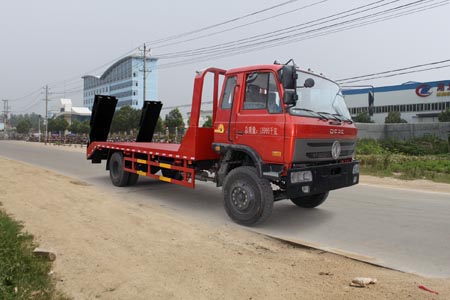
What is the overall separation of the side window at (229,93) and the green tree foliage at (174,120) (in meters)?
48.2

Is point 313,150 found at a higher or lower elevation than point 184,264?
higher

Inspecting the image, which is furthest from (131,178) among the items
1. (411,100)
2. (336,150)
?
(411,100)

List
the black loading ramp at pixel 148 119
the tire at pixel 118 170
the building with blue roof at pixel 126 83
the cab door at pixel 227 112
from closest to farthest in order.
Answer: the cab door at pixel 227 112
the tire at pixel 118 170
the black loading ramp at pixel 148 119
the building with blue roof at pixel 126 83

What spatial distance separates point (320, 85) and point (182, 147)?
9.78 feet

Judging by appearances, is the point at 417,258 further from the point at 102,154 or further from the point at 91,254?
the point at 102,154

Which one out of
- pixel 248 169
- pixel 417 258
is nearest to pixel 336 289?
pixel 417 258

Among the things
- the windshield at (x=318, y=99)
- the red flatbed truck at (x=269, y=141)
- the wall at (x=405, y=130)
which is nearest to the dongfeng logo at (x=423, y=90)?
the wall at (x=405, y=130)

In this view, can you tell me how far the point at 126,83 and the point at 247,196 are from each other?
406ft

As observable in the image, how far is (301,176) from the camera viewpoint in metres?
5.91

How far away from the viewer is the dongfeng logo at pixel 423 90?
77.8 meters

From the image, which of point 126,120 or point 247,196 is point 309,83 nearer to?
point 247,196

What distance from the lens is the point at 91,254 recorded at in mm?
4688

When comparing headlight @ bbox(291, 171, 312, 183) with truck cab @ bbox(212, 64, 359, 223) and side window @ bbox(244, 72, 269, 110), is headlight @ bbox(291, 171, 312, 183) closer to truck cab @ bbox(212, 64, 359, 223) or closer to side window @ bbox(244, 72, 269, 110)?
truck cab @ bbox(212, 64, 359, 223)

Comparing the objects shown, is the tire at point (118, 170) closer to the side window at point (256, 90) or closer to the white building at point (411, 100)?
the side window at point (256, 90)
